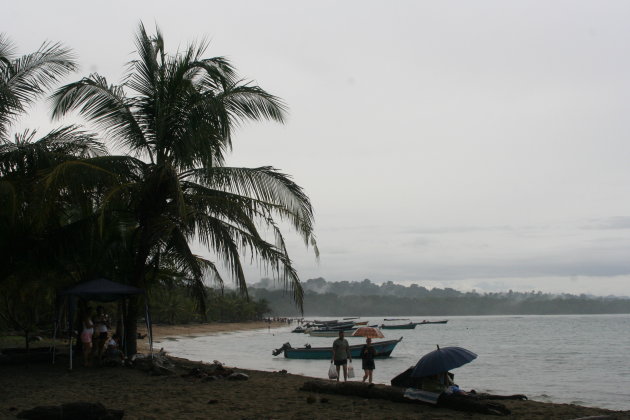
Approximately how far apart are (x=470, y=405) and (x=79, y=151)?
10469 millimetres

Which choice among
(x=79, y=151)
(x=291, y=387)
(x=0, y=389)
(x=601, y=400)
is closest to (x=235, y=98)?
(x=79, y=151)

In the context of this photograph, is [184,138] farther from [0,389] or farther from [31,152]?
[0,389]

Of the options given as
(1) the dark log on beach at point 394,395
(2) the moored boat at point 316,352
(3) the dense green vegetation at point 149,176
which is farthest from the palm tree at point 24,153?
(2) the moored boat at point 316,352

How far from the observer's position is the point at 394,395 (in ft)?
34.5

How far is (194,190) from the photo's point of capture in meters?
13.7

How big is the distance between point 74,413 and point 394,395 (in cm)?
517

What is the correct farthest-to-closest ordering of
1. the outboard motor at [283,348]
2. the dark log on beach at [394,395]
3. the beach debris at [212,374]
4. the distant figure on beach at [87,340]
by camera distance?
the outboard motor at [283,348]
the distant figure on beach at [87,340]
the beach debris at [212,374]
the dark log on beach at [394,395]

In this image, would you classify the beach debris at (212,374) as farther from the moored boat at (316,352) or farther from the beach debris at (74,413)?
the moored boat at (316,352)

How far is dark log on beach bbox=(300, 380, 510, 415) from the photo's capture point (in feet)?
Answer: 31.5

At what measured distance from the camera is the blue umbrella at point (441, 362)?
32.1 ft

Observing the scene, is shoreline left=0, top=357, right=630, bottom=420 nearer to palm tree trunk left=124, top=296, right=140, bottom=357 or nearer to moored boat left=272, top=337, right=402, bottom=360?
palm tree trunk left=124, top=296, right=140, bottom=357

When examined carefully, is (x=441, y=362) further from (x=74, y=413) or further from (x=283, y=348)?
(x=283, y=348)

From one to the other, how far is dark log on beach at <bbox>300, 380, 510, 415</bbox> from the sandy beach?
0.13 m

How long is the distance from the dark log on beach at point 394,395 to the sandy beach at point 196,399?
5.1 inches
